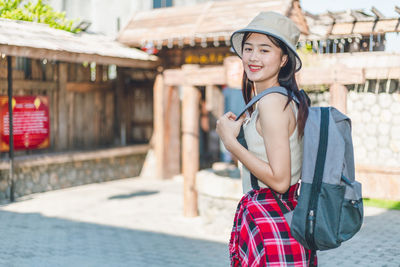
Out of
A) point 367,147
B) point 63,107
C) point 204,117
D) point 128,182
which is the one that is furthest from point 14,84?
point 367,147

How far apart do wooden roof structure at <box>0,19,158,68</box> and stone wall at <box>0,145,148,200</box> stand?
2.08 meters

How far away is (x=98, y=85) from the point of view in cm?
1262

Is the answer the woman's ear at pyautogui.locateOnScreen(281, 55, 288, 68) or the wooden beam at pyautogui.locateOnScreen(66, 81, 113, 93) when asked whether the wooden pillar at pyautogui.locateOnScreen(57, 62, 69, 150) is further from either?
the woman's ear at pyautogui.locateOnScreen(281, 55, 288, 68)

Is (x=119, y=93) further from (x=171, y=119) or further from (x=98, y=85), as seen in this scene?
(x=171, y=119)

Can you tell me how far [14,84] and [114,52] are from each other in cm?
210

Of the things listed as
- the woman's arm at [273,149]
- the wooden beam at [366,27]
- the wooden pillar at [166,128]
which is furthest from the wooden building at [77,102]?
the woman's arm at [273,149]

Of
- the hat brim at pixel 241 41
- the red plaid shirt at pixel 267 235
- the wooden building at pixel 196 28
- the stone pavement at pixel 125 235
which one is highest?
the wooden building at pixel 196 28

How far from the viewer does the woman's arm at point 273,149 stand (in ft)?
7.23

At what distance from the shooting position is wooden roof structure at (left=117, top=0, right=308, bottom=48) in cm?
1084

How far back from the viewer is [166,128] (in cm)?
1262

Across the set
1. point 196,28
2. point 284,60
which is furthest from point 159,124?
point 284,60

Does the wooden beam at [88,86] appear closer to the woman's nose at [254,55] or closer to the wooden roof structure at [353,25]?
the wooden roof structure at [353,25]

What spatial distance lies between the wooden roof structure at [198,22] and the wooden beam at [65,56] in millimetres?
548

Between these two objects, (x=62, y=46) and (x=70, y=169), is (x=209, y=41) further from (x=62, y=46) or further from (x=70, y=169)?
(x=70, y=169)
